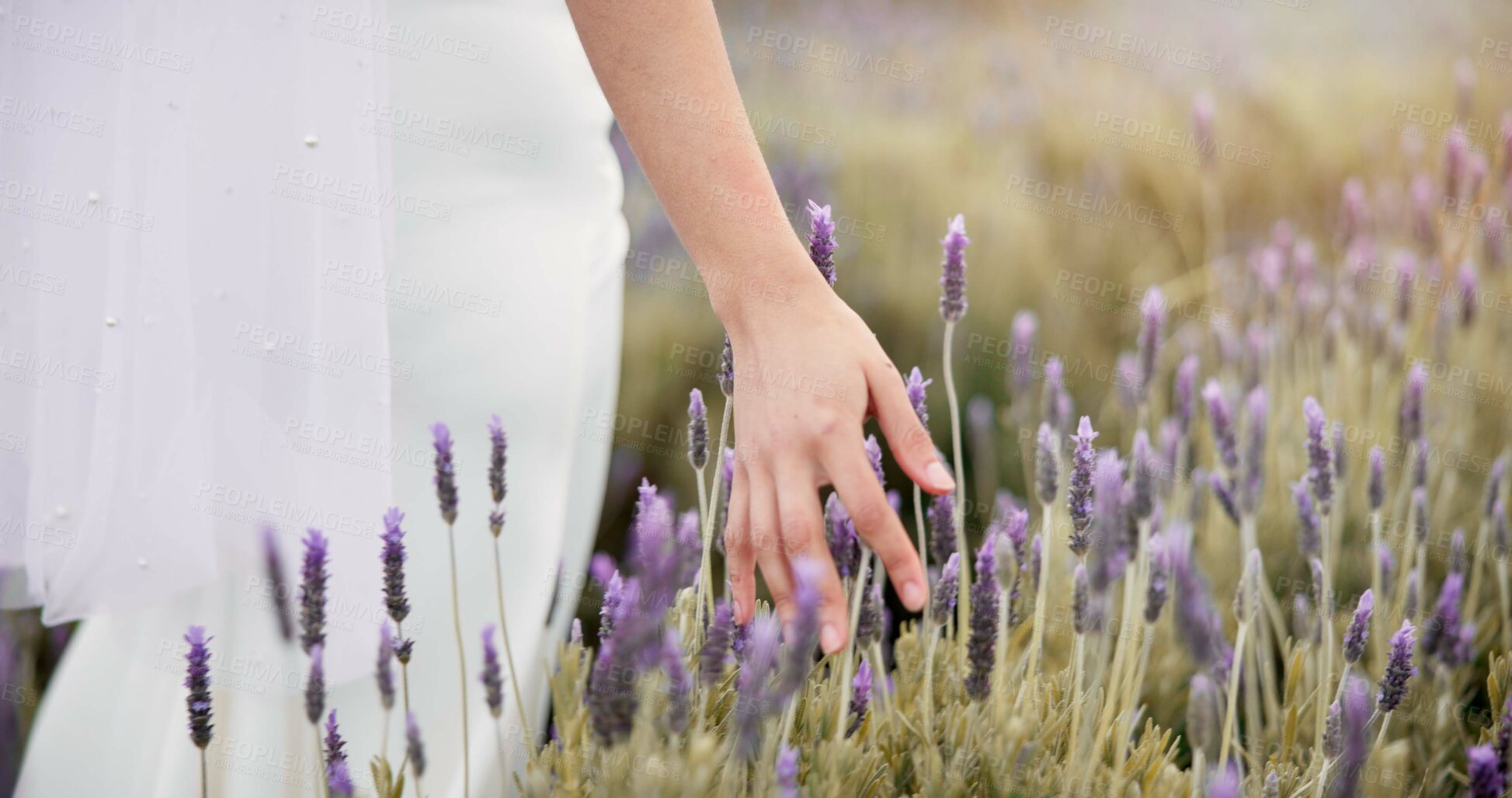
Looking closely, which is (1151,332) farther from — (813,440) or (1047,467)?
(813,440)

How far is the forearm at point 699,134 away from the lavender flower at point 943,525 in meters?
0.33

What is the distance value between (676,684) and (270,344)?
0.62 metres

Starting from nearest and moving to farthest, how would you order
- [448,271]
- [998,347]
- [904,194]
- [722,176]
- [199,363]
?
[722,176], [199,363], [448,271], [998,347], [904,194]

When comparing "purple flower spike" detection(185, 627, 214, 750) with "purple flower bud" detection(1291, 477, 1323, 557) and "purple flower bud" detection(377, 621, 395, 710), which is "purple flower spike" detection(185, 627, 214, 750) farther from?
"purple flower bud" detection(1291, 477, 1323, 557)

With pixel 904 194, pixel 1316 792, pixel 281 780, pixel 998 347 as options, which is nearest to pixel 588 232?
pixel 281 780

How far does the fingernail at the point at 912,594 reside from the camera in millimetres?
1054

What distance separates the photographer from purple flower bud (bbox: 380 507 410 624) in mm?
1059

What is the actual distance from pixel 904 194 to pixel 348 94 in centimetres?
267

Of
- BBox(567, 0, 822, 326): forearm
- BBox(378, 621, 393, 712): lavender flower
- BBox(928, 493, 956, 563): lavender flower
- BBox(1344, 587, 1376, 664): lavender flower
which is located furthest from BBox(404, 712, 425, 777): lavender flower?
BBox(1344, 587, 1376, 664): lavender flower

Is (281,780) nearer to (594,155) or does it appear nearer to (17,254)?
(17,254)

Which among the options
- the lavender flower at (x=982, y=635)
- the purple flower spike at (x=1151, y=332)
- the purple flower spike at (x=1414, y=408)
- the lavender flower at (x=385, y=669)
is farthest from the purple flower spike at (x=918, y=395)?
the purple flower spike at (x=1414, y=408)

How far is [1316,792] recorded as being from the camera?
47.8 inches

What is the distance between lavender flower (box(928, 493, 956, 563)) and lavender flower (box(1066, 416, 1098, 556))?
14 centimetres

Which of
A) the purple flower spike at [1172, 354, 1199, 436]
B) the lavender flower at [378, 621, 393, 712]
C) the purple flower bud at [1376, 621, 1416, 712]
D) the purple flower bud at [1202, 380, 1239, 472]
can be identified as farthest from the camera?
the purple flower spike at [1172, 354, 1199, 436]
